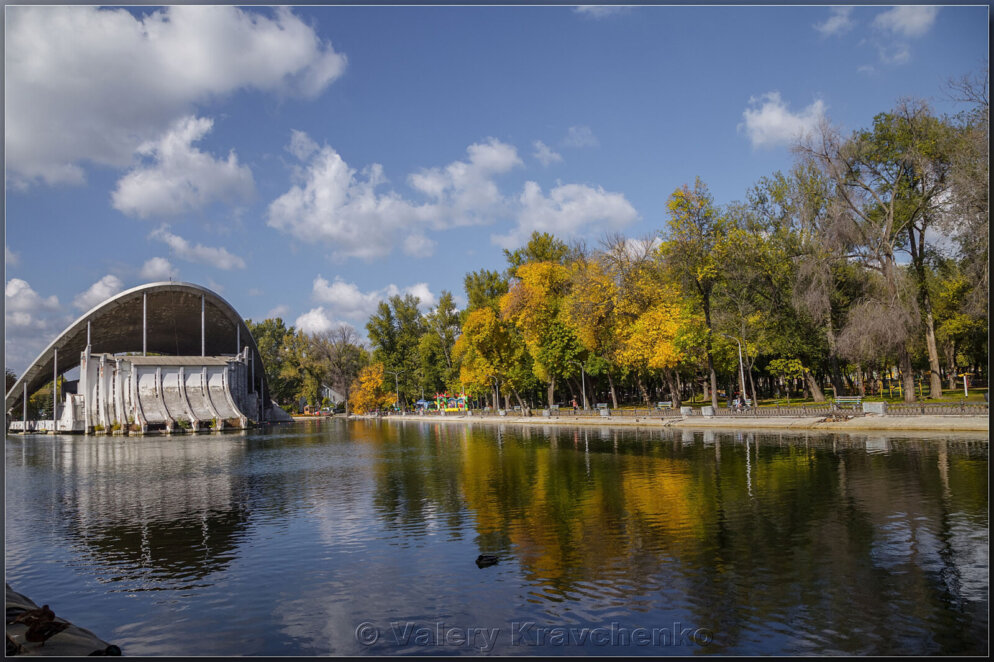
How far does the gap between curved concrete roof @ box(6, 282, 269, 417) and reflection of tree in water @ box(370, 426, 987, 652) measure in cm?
7573

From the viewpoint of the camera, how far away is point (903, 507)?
53.7 ft

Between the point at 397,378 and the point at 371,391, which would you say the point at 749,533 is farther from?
the point at 371,391

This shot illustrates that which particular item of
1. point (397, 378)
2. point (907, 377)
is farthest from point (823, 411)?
point (397, 378)

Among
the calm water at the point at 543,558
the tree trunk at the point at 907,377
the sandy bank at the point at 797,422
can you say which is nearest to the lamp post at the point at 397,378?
the sandy bank at the point at 797,422

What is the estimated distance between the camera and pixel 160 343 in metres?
120

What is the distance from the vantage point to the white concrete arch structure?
8100 centimetres

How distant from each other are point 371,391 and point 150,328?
1407 inches

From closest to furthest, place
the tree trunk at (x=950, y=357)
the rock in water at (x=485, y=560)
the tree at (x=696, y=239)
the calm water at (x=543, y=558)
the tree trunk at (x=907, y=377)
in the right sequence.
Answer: the calm water at (x=543, y=558)
the rock in water at (x=485, y=560)
the tree trunk at (x=907, y=377)
the tree at (x=696, y=239)
the tree trunk at (x=950, y=357)

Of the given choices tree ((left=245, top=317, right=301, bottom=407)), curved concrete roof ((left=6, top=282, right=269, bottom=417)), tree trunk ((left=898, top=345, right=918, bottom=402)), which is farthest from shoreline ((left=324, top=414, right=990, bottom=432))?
tree ((left=245, top=317, right=301, bottom=407))

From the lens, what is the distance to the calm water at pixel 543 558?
9797 mm

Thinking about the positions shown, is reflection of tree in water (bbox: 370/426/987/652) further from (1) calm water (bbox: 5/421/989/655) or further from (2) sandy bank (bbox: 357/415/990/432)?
(2) sandy bank (bbox: 357/415/990/432)

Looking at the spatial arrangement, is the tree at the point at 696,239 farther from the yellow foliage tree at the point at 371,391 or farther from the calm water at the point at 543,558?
the yellow foliage tree at the point at 371,391

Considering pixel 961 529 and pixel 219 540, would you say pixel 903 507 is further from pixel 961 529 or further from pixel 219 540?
pixel 219 540

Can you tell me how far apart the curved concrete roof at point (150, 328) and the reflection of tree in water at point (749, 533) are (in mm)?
75728
